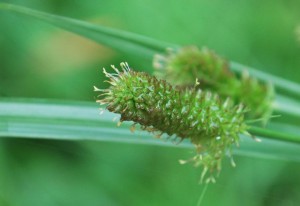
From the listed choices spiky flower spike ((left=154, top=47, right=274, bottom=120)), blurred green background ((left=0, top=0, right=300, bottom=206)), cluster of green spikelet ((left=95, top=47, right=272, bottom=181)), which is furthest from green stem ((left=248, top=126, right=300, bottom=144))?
blurred green background ((left=0, top=0, right=300, bottom=206))

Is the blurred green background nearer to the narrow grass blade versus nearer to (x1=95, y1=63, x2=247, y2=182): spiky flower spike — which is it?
the narrow grass blade

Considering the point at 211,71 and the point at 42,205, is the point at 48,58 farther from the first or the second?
the point at 211,71

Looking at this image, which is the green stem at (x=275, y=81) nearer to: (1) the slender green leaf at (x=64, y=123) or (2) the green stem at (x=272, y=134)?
(1) the slender green leaf at (x=64, y=123)

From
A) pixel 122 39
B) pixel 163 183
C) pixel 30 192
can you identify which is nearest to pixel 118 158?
pixel 163 183

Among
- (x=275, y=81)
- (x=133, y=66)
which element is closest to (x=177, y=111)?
(x=275, y=81)

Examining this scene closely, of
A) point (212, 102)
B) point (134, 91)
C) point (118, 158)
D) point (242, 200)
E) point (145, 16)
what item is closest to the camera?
point (134, 91)

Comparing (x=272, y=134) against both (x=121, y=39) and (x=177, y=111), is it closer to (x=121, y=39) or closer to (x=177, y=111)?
(x=177, y=111)
